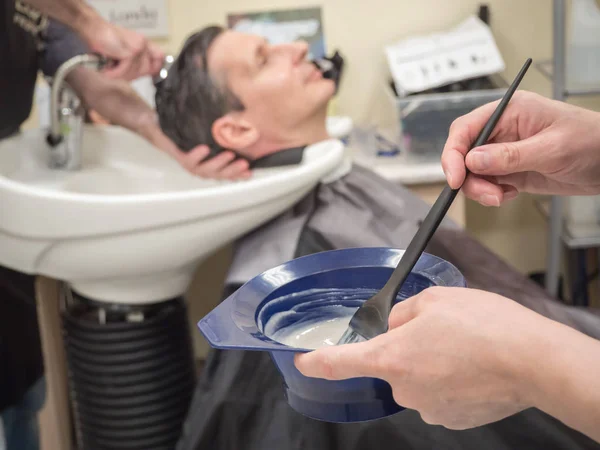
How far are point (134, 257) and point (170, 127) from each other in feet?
1.12

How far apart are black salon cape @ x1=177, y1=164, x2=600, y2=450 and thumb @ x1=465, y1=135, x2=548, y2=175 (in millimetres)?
386

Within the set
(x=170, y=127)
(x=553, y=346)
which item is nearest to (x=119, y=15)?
(x=170, y=127)

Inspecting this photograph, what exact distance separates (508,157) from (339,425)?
50 centimetres

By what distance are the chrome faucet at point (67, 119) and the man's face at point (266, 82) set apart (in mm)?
153

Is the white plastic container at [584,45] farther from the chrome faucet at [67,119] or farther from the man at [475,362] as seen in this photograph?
the man at [475,362]

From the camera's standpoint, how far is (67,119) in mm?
1612

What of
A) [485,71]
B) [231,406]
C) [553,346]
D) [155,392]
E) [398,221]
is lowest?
[155,392]

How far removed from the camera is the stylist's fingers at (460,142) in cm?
81

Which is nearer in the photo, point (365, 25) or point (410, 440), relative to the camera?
point (410, 440)

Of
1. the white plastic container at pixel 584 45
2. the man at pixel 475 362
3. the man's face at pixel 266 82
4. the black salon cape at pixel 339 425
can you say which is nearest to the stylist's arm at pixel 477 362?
the man at pixel 475 362

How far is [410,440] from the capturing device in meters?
1.02

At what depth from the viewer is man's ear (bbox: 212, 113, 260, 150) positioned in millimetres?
1521

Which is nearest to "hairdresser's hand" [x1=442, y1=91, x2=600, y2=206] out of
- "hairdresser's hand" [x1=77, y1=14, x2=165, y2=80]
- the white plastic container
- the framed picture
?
"hairdresser's hand" [x1=77, y1=14, x2=165, y2=80]

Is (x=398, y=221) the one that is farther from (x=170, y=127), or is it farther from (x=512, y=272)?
(x=170, y=127)
